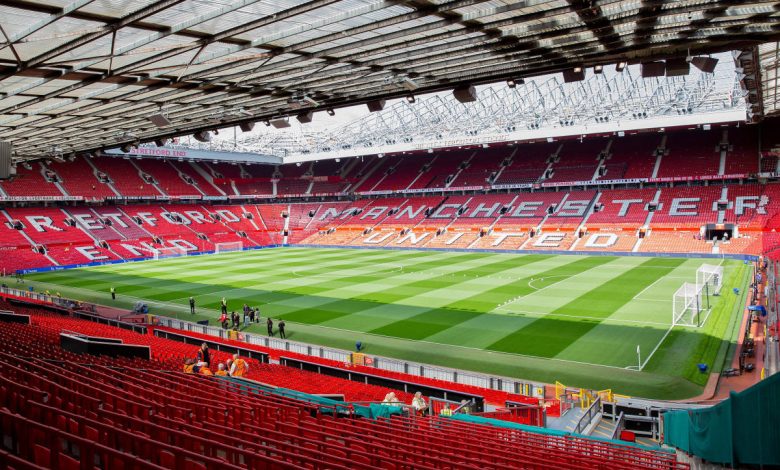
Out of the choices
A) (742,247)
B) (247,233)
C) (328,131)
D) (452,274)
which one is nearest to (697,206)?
(742,247)

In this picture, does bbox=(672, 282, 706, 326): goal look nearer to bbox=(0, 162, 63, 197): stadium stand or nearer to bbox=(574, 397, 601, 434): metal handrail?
bbox=(574, 397, 601, 434): metal handrail

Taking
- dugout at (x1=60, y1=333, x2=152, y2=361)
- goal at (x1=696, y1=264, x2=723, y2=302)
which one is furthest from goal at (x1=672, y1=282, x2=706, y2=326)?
dugout at (x1=60, y1=333, x2=152, y2=361)

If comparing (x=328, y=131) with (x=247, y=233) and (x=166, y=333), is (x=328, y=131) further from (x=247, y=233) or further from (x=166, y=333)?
(x=166, y=333)

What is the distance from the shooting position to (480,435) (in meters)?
8.85

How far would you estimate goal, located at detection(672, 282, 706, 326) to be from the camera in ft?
78.9

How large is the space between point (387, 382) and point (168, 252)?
48.1 meters

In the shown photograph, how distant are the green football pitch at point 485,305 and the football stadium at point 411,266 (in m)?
0.23

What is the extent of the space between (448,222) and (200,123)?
142ft

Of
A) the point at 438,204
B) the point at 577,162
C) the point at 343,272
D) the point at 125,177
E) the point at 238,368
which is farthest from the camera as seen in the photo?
the point at 125,177

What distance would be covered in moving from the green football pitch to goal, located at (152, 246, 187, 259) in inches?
258

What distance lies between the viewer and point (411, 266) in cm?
4491

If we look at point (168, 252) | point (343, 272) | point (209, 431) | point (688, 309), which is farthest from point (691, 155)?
point (209, 431)

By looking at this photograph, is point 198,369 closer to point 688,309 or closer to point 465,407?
point 465,407

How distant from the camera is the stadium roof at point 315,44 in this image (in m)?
10.4
